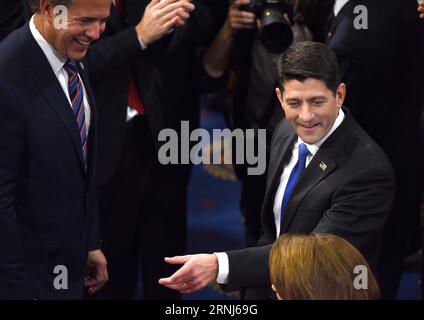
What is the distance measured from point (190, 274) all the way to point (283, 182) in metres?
0.51

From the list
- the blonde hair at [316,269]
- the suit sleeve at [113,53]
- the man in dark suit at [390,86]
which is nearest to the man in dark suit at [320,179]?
the blonde hair at [316,269]

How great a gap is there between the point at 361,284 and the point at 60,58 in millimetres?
1238

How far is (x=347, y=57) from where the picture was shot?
3389mm

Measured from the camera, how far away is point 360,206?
A: 2770 millimetres

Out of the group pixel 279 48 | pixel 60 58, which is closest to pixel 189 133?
pixel 279 48

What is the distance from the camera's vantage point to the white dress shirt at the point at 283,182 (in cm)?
277

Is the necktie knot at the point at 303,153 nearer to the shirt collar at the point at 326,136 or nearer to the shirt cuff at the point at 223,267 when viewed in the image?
the shirt collar at the point at 326,136

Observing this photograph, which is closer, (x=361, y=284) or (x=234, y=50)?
(x=361, y=284)

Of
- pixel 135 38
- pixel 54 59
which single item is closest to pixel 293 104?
pixel 54 59

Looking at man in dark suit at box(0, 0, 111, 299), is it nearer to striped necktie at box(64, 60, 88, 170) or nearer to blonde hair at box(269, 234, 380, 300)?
striped necktie at box(64, 60, 88, 170)

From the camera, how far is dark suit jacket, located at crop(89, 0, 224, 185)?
11.6 feet

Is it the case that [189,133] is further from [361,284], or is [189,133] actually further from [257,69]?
[361,284]

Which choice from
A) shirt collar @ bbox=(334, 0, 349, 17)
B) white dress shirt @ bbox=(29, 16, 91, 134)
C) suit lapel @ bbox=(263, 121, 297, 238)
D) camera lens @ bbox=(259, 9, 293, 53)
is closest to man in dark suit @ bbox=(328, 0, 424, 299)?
shirt collar @ bbox=(334, 0, 349, 17)

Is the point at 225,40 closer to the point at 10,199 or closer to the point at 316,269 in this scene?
the point at 10,199
